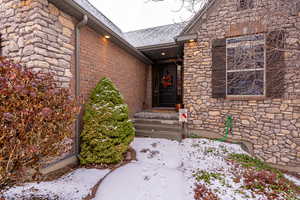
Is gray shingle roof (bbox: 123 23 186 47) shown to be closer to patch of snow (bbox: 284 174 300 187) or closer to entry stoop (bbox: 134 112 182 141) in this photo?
entry stoop (bbox: 134 112 182 141)

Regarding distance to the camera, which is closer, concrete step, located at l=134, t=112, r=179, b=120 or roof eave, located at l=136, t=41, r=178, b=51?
concrete step, located at l=134, t=112, r=179, b=120

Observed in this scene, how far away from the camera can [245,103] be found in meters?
4.45

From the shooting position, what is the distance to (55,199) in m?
2.13

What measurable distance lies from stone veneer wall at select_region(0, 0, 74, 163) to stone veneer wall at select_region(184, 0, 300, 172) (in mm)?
4069

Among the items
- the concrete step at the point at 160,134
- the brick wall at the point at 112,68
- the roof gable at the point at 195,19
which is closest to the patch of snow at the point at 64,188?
the brick wall at the point at 112,68

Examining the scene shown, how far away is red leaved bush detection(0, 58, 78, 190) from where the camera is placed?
59.5 inches

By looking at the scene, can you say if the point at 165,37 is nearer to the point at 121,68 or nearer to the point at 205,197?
the point at 121,68

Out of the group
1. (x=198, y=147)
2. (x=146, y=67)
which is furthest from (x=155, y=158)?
(x=146, y=67)

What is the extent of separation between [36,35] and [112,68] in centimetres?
253

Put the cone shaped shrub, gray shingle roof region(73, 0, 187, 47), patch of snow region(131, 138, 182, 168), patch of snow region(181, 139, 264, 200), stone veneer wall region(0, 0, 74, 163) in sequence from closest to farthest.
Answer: patch of snow region(181, 139, 264, 200) → stone veneer wall region(0, 0, 74, 163) → the cone shaped shrub → patch of snow region(131, 138, 182, 168) → gray shingle roof region(73, 0, 187, 47)

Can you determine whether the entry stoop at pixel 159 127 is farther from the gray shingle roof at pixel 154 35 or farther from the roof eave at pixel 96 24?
the gray shingle roof at pixel 154 35

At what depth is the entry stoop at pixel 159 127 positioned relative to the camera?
4.95 metres

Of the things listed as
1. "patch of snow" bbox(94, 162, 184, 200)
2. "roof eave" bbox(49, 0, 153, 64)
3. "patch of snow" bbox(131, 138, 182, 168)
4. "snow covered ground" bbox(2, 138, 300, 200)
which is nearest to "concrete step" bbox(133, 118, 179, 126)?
"patch of snow" bbox(131, 138, 182, 168)

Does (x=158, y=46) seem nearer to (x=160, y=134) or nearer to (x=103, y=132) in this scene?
(x=160, y=134)
